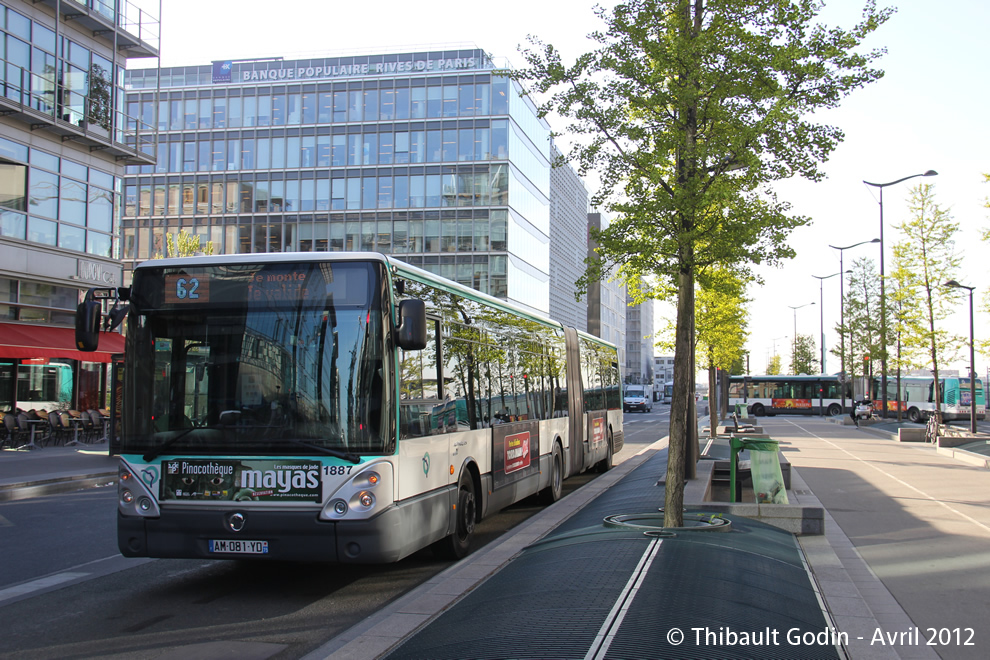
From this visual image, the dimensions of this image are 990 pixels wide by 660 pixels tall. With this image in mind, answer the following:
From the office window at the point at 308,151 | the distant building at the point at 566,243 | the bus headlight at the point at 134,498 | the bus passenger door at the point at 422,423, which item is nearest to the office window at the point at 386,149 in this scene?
the office window at the point at 308,151

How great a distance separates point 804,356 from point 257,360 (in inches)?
3414

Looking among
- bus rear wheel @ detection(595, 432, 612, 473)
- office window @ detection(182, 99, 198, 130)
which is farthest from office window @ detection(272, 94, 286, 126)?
bus rear wheel @ detection(595, 432, 612, 473)

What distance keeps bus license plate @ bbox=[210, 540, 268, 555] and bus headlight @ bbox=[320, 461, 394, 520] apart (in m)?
0.56

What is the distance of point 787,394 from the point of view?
207ft

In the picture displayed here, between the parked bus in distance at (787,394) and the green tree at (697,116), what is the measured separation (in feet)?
181

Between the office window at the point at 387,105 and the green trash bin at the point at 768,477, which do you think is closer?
the green trash bin at the point at 768,477

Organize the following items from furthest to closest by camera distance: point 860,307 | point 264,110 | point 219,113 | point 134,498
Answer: point 219,113
point 264,110
point 860,307
point 134,498

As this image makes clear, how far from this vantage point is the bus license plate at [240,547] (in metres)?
7.12

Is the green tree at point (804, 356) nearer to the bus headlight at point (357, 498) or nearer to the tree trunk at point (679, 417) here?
the tree trunk at point (679, 417)

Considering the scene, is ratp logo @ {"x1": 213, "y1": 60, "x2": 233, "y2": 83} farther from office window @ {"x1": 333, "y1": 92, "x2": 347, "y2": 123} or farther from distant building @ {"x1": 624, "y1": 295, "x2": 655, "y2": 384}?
distant building @ {"x1": 624, "y1": 295, "x2": 655, "y2": 384}

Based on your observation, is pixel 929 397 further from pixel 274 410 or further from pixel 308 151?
pixel 274 410

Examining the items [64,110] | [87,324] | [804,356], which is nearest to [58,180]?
[64,110]

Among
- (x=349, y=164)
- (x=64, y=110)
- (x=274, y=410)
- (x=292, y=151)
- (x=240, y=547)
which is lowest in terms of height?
(x=240, y=547)

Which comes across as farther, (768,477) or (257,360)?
(768,477)
